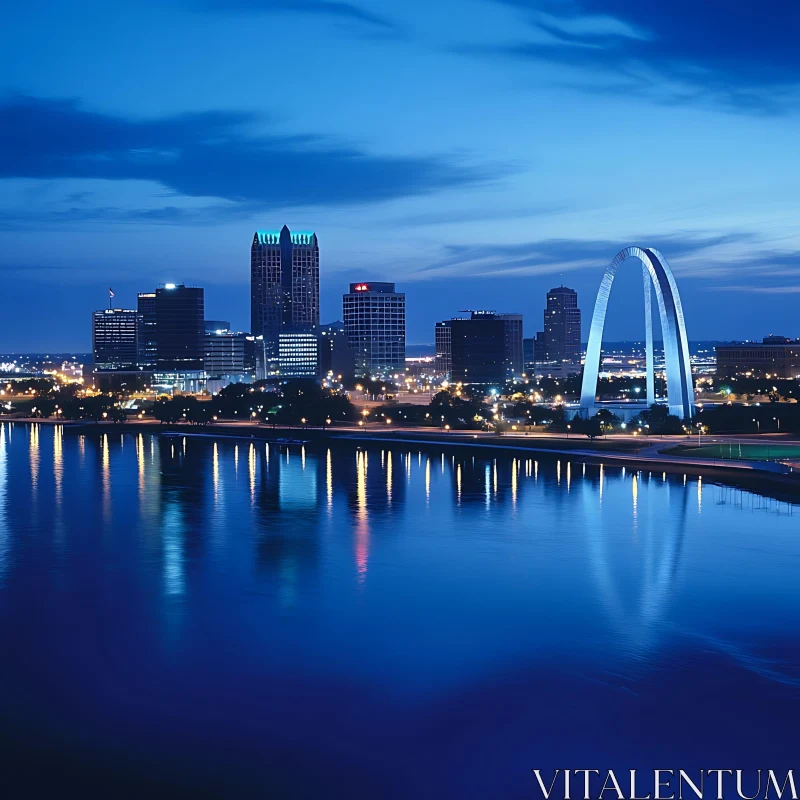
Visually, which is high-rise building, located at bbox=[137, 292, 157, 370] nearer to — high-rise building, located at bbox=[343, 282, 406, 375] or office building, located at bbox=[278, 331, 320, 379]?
office building, located at bbox=[278, 331, 320, 379]

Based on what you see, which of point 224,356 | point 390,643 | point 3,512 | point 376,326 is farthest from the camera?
point 376,326

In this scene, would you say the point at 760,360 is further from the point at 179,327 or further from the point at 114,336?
the point at 114,336

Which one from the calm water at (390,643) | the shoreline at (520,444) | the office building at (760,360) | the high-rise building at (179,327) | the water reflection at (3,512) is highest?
the high-rise building at (179,327)

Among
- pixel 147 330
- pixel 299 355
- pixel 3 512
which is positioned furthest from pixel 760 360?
pixel 3 512

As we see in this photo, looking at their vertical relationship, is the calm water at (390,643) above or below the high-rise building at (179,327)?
below

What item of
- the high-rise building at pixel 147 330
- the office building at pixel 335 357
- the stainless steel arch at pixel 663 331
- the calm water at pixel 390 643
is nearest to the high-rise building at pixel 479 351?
the office building at pixel 335 357

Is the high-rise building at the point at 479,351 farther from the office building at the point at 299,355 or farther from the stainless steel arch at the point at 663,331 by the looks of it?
the stainless steel arch at the point at 663,331

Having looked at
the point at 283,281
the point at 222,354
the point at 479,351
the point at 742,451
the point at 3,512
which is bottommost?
the point at 3,512
